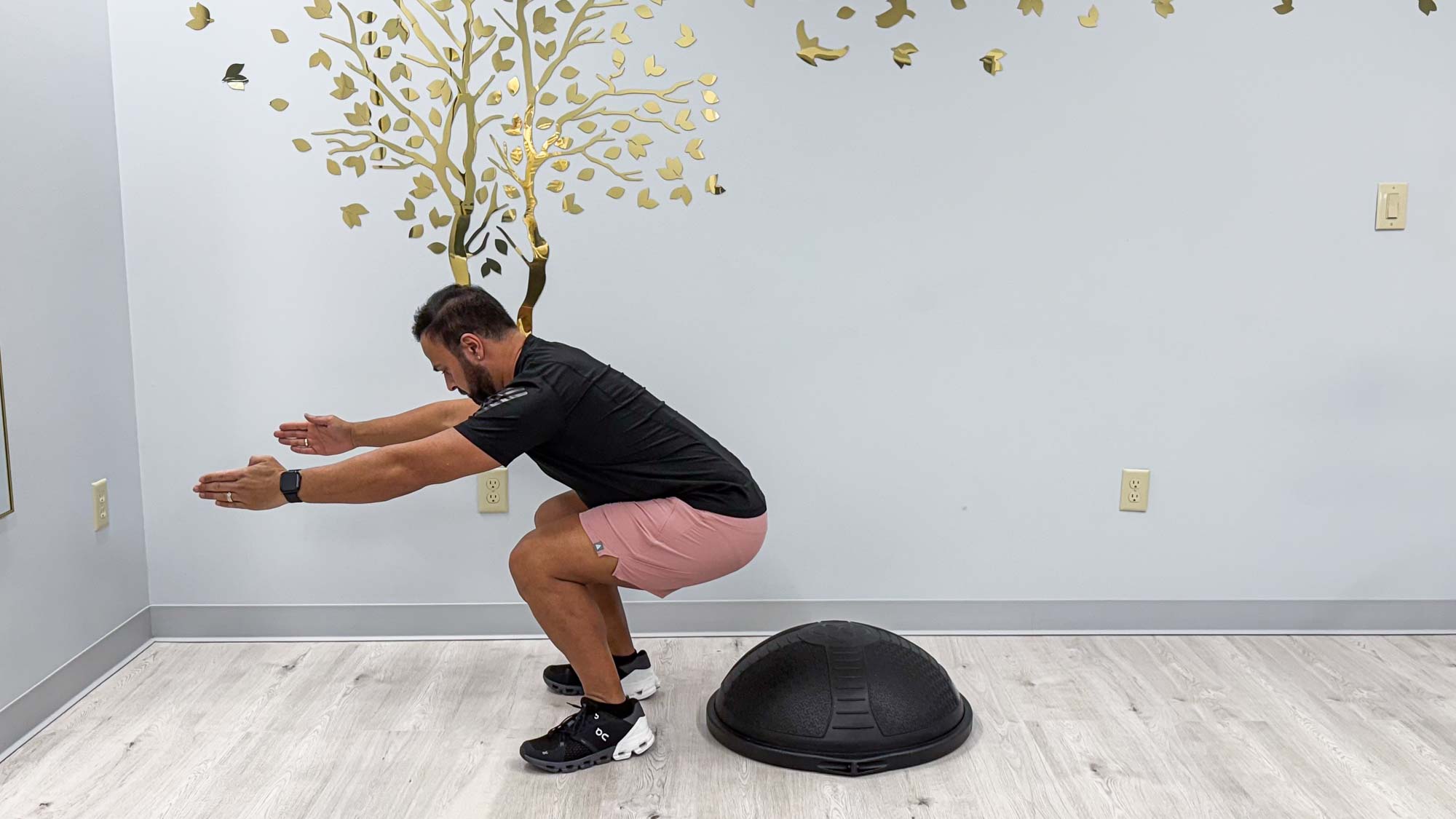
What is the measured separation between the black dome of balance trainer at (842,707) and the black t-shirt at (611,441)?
1.10 feet

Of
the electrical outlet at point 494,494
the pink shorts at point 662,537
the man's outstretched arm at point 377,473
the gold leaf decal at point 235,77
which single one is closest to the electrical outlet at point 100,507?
the man's outstretched arm at point 377,473

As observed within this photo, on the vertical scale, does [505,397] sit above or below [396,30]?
below

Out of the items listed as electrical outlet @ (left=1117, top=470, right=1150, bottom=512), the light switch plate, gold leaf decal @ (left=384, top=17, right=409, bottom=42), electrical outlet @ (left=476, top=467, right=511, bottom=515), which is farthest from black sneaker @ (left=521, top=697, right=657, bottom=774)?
the light switch plate

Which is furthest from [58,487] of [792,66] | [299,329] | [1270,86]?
[1270,86]

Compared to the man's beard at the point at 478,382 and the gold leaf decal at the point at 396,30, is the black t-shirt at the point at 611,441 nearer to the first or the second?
the man's beard at the point at 478,382

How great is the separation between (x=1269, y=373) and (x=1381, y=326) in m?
0.31

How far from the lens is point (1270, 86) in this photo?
9.57 feet

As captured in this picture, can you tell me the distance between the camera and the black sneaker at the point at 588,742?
2.34 m

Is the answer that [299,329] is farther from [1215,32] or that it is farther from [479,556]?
[1215,32]

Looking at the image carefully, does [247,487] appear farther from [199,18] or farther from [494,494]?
[199,18]

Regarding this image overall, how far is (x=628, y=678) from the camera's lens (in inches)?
107

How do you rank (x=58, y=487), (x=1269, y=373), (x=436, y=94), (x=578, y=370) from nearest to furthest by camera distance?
1. (x=578, y=370)
2. (x=58, y=487)
3. (x=436, y=94)
4. (x=1269, y=373)

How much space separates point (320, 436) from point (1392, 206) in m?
2.75

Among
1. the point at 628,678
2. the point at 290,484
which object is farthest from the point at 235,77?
the point at 628,678
